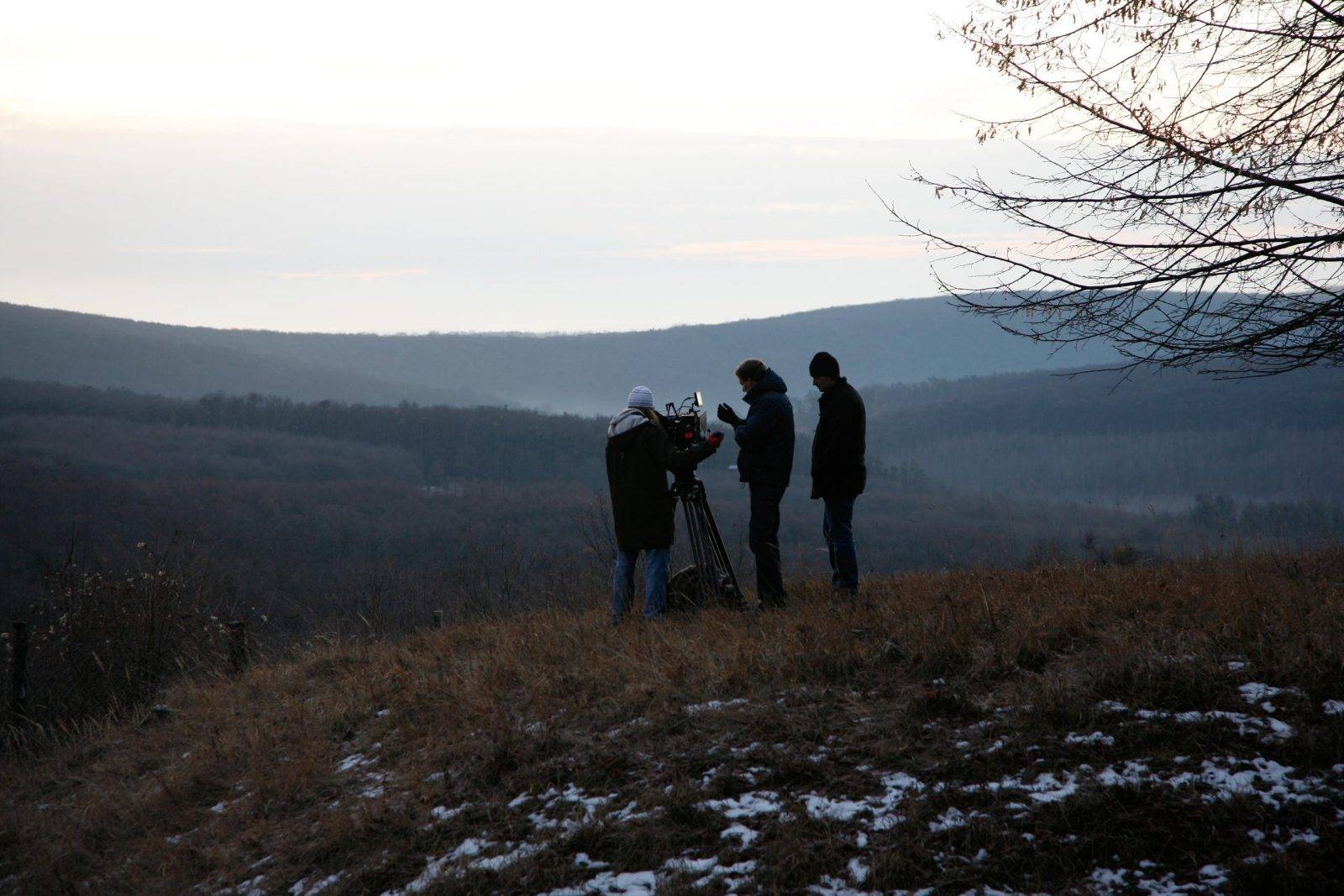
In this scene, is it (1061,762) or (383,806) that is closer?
(1061,762)

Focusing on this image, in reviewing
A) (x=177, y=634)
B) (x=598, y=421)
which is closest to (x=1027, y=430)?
(x=598, y=421)

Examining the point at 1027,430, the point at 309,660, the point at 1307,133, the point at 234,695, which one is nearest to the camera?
the point at 1307,133

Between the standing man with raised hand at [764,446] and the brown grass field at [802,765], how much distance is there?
66cm

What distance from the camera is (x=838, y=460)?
7.29 metres

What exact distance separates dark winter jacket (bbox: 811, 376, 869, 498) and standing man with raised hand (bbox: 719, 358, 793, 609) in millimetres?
243

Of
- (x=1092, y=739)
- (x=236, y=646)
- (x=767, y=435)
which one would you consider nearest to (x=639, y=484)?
(x=767, y=435)

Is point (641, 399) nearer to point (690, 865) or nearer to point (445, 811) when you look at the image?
point (445, 811)

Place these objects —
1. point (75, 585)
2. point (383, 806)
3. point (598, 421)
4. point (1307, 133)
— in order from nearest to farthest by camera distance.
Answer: point (383, 806), point (1307, 133), point (75, 585), point (598, 421)

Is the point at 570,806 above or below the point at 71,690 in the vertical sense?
above

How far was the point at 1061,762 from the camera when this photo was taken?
14.3 feet

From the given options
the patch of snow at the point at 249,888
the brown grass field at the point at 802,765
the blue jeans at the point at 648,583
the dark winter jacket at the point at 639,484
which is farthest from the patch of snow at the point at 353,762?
the dark winter jacket at the point at 639,484

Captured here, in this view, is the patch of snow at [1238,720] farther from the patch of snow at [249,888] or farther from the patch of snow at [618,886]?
the patch of snow at [249,888]

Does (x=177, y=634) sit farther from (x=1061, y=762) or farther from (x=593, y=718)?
(x=1061, y=762)

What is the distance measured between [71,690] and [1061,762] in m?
14.9
